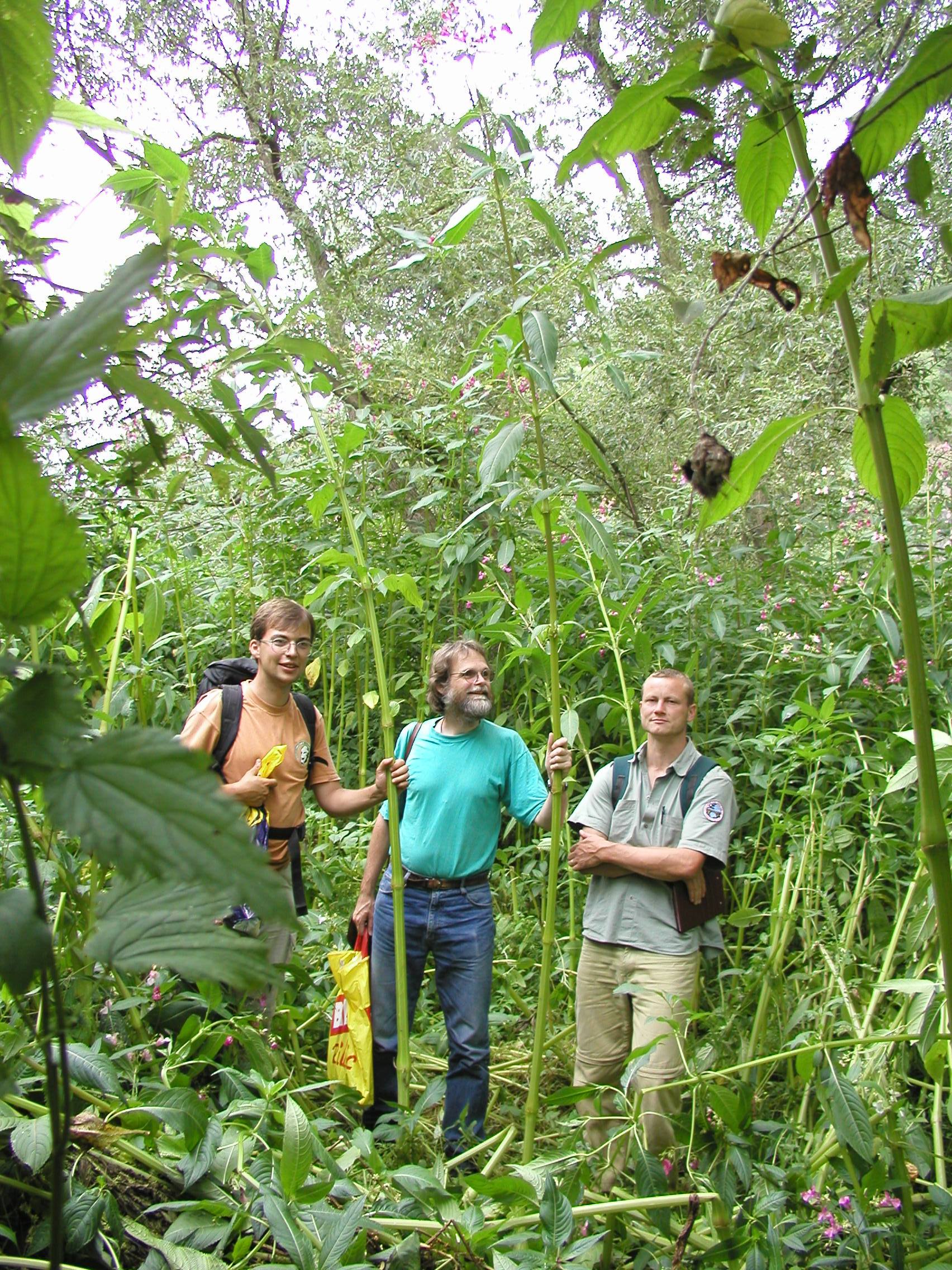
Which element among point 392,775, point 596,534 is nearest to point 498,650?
point 392,775

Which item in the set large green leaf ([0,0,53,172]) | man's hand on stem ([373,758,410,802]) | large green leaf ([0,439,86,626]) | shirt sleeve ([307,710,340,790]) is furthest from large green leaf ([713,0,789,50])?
shirt sleeve ([307,710,340,790])

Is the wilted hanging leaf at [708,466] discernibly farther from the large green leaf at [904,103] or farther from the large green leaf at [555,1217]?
the large green leaf at [555,1217]

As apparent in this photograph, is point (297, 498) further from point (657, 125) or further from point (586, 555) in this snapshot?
point (657, 125)

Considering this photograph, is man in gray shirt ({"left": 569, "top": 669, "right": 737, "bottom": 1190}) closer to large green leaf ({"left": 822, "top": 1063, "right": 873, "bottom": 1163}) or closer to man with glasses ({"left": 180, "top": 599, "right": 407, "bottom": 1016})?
man with glasses ({"left": 180, "top": 599, "right": 407, "bottom": 1016})

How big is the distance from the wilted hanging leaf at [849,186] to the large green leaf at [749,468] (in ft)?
0.50

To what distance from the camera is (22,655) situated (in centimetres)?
321

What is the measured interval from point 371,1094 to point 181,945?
2822 mm

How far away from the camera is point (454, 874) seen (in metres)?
3.38

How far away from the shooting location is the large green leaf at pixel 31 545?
400 millimetres

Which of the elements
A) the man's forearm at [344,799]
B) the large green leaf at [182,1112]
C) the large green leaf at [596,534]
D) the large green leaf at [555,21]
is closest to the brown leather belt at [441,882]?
the man's forearm at [344,799]

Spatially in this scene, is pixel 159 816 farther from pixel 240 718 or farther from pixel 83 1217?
pixel 240 718

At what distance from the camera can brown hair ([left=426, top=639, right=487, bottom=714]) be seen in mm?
3607

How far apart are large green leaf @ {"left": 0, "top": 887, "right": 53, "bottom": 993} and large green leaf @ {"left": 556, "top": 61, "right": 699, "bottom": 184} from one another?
2.23ft

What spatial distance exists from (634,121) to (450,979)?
9.87 feet
